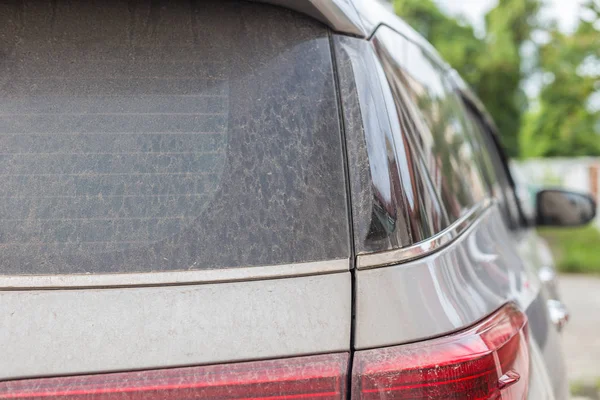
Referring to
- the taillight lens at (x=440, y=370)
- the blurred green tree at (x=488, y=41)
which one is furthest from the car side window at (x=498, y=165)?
the blurred green tree at (x=488, y=41)

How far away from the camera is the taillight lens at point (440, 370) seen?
1.01 m

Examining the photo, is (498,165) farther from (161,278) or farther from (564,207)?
(161,278)

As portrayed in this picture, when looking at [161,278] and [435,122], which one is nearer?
[161,278]

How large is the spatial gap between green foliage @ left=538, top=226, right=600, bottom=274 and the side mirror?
6.24 metres

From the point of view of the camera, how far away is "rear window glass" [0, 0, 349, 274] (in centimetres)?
109

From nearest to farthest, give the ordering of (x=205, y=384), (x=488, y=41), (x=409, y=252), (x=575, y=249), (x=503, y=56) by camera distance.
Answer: (x=205, y=384)
(x=409, y=252)
(x=575, y=249)
(x=503, y=56)
(x=488, y=41)

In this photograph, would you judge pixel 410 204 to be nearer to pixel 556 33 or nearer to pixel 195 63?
pixel 195 63

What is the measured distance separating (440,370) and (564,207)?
8.63ft

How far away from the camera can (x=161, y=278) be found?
41.5 inches

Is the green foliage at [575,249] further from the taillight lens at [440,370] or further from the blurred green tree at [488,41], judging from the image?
the taillight lens at [440,370]

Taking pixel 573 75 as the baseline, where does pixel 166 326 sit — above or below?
below

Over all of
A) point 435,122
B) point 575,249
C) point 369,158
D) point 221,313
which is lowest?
point 575,249

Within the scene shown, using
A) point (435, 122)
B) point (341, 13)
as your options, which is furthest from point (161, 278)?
point (435, 122)

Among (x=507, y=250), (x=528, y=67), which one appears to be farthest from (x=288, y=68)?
(x=528, y=67)
